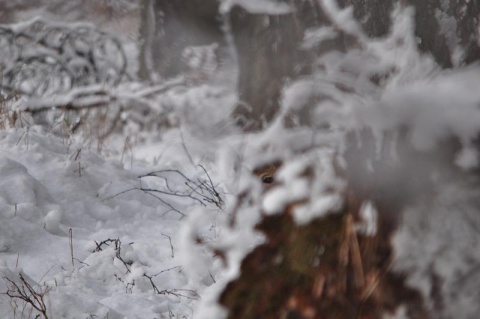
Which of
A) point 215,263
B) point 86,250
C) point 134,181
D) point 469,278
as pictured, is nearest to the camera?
point 469,278

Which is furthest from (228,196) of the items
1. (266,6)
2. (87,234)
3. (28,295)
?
(266,6)

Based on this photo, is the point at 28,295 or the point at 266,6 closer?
the point at 266,6

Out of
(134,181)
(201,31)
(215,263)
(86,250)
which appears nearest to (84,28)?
(201,31)

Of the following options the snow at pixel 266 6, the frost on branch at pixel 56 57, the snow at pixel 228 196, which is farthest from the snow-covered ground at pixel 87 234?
the frost on branch at pixel 56 57

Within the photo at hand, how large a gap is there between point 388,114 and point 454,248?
0.88ft

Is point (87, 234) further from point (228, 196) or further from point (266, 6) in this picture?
point (266, 6)

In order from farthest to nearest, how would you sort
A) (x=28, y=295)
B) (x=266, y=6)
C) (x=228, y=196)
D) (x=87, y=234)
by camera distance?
(x=228, y=196) < (x=87, y=234) < (x=28, y=295) < (x=266, y=6)

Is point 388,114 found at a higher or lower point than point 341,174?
higher

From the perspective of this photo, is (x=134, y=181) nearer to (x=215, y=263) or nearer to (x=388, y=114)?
(x=215, y=263)

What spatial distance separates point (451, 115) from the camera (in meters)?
1.15

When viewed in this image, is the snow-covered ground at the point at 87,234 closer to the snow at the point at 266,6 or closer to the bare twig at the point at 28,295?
the bare twig at the point at 28,295

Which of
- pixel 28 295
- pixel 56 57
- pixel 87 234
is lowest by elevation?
pixel 56 57

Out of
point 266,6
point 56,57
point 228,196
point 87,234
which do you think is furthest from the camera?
point 56,57

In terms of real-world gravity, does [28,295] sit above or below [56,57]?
above
